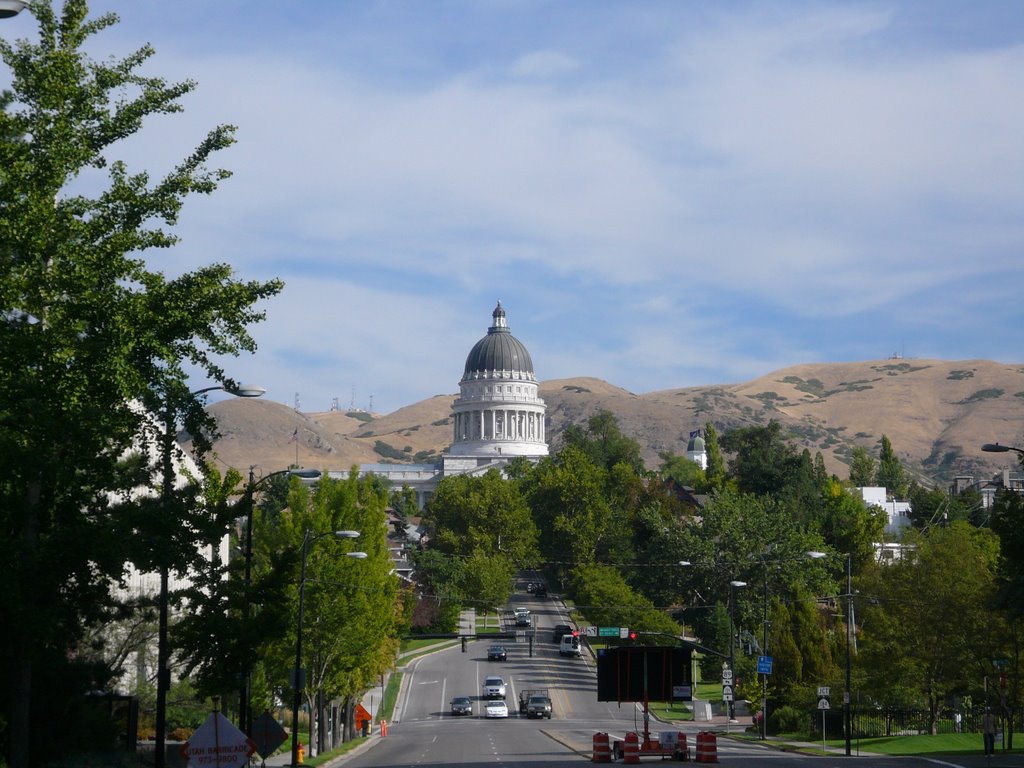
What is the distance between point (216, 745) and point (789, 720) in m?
53.9

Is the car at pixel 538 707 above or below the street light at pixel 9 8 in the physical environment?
below

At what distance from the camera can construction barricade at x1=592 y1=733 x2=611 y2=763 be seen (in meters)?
43.3

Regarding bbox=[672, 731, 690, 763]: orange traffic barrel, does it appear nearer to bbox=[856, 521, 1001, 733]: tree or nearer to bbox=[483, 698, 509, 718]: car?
bbox=[856, 521, 1001, 733]: tree

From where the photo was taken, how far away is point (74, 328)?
26875mm

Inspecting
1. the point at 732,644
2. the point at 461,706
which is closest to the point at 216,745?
the point at 461,706

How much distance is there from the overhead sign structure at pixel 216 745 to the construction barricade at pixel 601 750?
66.2 ft

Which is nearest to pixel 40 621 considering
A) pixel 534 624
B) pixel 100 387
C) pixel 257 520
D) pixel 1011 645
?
pixel 100 387

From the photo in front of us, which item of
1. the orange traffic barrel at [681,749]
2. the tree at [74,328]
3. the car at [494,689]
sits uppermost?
the tree at [74,328]

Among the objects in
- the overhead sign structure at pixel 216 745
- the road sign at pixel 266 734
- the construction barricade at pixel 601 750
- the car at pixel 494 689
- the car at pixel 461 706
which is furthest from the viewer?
the car at pixel 494 689

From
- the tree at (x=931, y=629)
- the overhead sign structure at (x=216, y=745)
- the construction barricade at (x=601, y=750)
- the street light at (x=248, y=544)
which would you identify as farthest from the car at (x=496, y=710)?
the overhead sign structure at (x=216, y=745)

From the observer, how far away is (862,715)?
227 feet

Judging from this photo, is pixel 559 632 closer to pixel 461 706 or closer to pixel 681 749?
pixel 461 706

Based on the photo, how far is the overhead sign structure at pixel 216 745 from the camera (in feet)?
81.5

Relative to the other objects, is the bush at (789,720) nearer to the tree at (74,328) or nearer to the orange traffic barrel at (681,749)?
the orange traffic barrel at (681,749)
